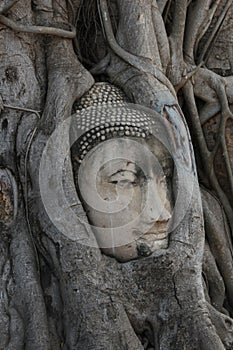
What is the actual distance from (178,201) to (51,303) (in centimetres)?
79

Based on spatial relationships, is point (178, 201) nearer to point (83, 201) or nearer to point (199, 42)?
point (83, 201)

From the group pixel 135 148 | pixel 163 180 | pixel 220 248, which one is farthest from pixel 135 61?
pixel 220 248

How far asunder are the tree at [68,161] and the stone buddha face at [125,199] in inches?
4.7

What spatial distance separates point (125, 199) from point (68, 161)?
0.33 meters

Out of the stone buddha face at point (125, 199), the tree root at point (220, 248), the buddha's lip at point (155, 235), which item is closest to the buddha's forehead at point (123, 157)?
the stone buddha face at point (125, 199)

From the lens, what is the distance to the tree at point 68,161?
10.9ft

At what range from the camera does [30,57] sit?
12.4 feet

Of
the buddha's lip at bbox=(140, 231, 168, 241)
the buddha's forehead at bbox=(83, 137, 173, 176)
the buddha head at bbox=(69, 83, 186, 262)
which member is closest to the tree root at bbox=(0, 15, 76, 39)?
the buddha head at bbox=(69, 83, 186, 262)

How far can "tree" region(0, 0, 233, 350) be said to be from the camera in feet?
10.9

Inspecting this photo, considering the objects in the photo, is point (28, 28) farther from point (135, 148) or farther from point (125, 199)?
point (125, 199)

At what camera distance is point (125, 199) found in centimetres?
353

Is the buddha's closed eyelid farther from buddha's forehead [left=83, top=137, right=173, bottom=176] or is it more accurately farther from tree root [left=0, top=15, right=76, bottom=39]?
tree root [left=0, top=15, right=76, bottom=39]

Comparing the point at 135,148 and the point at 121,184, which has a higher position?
the point at 135,148

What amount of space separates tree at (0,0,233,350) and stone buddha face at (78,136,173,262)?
0.12 m
